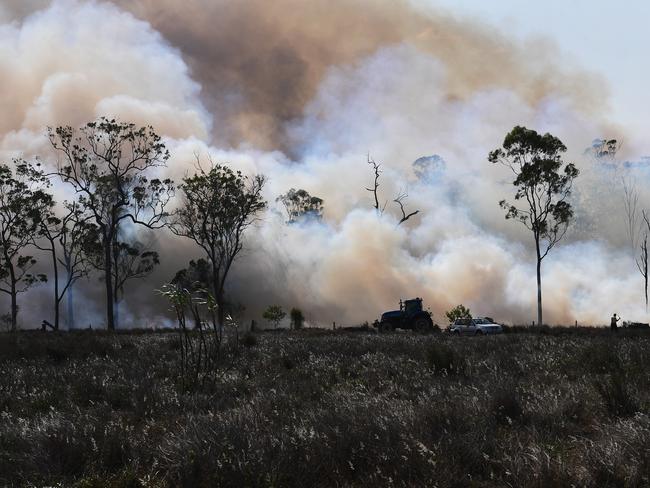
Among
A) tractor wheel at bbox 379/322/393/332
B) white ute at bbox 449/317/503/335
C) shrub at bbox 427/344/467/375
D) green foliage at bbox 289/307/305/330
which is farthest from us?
green foliage at bbox 289/307/305/330

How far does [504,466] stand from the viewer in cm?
447

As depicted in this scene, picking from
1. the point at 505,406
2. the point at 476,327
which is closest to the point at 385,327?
the point at 476,327

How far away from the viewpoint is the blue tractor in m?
34.7

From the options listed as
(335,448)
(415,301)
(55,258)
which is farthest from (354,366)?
(55,258)

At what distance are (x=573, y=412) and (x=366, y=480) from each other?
317 cm

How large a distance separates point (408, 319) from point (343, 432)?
30.2 meters

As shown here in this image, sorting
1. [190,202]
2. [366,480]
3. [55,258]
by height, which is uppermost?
[190,202]

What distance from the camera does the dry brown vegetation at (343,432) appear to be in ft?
14.8

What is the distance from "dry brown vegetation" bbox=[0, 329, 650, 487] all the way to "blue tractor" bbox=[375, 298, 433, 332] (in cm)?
2483

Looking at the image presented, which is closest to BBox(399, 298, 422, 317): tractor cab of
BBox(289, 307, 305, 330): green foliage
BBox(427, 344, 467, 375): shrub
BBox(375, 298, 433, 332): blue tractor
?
BBox(375, 298, 433, 332): blue tractor

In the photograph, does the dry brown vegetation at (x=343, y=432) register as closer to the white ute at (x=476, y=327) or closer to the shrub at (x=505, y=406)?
the shrub at (x=505, y=406)

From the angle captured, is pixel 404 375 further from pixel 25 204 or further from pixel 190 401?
pixel 25 204

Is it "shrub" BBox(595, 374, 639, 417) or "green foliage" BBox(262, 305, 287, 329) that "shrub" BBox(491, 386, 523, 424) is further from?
"green foliage" BBox(262, 305, 287, 329)

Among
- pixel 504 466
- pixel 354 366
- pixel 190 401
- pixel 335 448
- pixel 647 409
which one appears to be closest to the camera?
pixel 504 466
